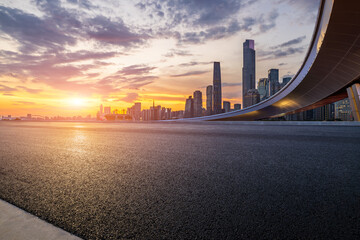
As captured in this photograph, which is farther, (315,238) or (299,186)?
(299,186)

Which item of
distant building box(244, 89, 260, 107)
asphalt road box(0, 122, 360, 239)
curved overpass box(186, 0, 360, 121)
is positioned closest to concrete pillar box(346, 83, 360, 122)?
curved overpass box(186, 0, 360, 121)

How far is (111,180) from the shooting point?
3.37m

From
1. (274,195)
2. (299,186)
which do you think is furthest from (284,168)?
(274,195)

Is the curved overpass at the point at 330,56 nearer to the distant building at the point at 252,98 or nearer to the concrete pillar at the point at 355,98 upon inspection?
the concrete pillar at the point at 355,98

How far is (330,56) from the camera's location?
27812mm

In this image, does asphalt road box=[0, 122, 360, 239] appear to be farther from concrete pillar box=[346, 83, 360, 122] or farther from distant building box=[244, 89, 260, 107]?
distant building box=[244, 89, 260, 107]

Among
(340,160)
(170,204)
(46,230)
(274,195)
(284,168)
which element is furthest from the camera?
(340,160)

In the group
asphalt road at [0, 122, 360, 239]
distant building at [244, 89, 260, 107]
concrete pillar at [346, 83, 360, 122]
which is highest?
distant building at [244, 89, 260, 107]

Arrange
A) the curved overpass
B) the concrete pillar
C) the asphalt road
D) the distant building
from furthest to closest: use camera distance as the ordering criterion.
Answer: the distant building
the concrete pillar
the curved overpass
the asphalt road

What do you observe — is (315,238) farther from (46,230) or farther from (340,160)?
(340,160)

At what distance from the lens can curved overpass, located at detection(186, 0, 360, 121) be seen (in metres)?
18.9

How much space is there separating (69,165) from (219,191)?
348cm

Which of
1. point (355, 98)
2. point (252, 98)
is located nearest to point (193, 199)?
point (355, 98)

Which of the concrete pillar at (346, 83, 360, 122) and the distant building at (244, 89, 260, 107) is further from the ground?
the distant building at (244, 89, 260, 107)
